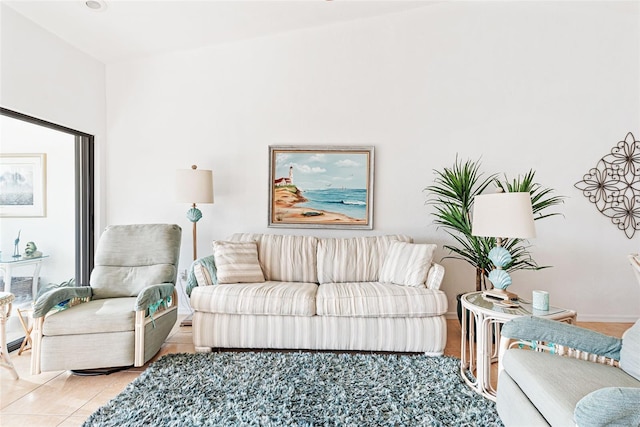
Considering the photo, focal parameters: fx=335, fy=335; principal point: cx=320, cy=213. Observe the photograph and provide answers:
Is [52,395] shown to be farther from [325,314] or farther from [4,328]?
[325,314]

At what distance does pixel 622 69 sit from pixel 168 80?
4.78 meters

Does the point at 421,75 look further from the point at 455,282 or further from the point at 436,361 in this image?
the point at 436,361

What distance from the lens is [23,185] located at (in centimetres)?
284

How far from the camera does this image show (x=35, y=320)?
223cm

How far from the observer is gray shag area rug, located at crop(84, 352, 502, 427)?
179 cm

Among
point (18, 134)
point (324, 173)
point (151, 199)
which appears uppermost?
point (18, 134)

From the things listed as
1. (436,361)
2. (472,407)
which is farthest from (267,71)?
(472,407)

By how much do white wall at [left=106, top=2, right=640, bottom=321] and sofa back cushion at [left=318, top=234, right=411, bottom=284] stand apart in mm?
420

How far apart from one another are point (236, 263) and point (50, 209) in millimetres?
1826

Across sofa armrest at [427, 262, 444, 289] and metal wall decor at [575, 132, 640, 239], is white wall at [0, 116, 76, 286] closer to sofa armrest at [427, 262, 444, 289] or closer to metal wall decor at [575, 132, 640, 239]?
sofa armrest at [427, 262, 444, 289]

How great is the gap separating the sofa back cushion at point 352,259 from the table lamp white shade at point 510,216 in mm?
1180

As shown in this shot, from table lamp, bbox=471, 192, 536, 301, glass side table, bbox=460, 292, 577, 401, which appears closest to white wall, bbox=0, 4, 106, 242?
table lamp, bbox=471, 192, 536, 301

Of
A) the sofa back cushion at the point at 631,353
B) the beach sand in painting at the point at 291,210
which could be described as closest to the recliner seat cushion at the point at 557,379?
the sofa back cushion at the point at 631,353

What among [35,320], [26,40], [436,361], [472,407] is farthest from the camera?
[26,40]
